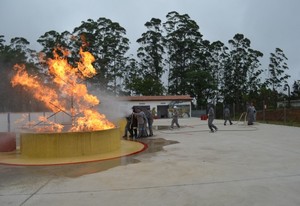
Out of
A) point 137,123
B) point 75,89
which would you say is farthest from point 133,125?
point 75,89

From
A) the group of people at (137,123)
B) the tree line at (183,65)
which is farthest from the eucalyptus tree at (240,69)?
the group of people at (137,123)

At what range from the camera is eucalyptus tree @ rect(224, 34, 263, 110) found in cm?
6531

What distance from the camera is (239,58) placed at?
66062 mm

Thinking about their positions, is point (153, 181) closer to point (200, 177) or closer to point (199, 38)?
point (200, 177)

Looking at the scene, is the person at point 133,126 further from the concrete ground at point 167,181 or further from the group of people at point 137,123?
the concrete ground at point 167,181

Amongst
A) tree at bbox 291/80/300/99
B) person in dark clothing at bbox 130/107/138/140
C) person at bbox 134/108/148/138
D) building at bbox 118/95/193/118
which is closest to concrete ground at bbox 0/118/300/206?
person at bbox 134/108/148/138

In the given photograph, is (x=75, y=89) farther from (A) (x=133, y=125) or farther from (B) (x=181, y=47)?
(B) (x=181, y=47)

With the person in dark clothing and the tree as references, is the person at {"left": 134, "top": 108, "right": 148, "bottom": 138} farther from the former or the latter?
the tree

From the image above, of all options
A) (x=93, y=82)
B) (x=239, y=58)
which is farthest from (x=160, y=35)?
(x=93, y=82)

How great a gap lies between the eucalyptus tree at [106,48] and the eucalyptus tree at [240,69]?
21.6 m

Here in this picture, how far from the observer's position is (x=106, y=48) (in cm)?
5772

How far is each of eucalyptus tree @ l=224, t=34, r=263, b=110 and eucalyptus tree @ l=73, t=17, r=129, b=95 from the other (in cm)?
2162

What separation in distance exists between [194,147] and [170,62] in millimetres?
55703

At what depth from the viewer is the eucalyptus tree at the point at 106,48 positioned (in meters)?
54.8
